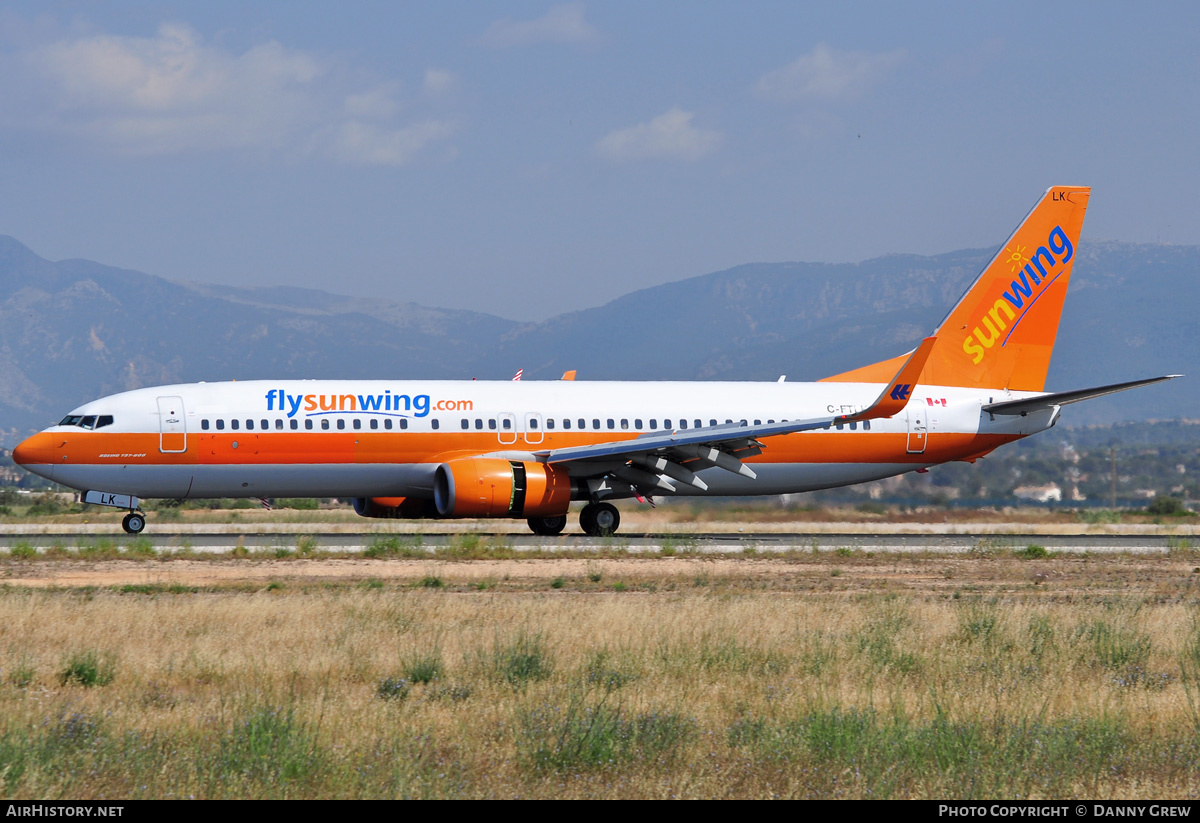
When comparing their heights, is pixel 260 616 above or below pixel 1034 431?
below

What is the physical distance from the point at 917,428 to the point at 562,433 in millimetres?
9790

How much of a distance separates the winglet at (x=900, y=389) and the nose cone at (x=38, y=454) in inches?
708

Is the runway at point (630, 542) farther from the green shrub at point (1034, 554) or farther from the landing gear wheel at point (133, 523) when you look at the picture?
the green shrub at point (1034, 554)

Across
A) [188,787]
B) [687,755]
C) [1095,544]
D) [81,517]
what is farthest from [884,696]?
[81,517]

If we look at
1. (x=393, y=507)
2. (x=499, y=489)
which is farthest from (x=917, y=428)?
(x=393, y=507)

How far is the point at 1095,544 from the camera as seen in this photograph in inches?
1238

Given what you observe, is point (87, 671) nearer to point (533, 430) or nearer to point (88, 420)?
point (88, 420)

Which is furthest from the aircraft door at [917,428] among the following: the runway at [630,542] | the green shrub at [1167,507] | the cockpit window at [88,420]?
the green shrub at [1167,507]

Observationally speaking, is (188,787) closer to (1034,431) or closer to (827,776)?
(827,776)

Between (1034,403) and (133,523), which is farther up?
(1034,403)

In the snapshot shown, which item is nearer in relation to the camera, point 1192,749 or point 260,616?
point 1192,749

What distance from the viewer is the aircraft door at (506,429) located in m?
31.8

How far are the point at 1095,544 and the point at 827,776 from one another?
82.1ft

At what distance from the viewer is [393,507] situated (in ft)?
109
